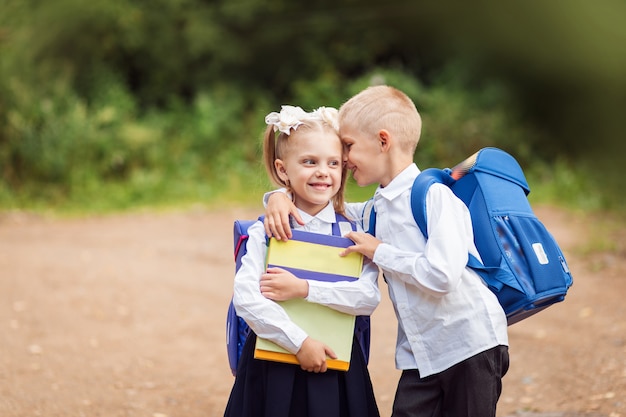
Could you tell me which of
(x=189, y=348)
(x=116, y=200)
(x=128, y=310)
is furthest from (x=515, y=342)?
(x=116, y=200)

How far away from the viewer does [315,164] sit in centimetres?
261

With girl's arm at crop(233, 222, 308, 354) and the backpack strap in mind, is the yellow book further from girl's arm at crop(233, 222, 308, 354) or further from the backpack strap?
the backpack strap

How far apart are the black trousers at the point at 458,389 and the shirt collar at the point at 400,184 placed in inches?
21.9

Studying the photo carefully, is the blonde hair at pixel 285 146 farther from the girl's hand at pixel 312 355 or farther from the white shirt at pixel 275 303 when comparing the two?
the girl's hand at pixel 312 355

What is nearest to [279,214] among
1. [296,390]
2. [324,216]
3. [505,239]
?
[324,216]

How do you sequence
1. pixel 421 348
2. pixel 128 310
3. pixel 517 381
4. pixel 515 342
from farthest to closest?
pixel 128 310, pixel 515 342, pixel 517 381, pixel 421 348

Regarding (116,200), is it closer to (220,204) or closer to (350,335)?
(220,204)

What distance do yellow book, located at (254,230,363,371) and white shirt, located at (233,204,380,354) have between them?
3cm

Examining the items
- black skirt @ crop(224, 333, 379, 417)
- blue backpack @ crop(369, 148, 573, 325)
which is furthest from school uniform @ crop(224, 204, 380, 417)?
blue backpack @ crop(369, 148, 573, 325)

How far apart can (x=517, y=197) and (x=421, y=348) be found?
574mm

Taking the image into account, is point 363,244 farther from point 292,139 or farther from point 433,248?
point 292,139

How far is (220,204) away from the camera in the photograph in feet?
32.7

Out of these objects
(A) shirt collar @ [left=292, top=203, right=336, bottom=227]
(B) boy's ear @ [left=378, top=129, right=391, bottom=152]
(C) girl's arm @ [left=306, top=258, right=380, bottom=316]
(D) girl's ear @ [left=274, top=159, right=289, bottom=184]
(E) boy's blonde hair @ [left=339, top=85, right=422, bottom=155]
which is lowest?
(C) girl's arm @ [left=306, top=258, right=380, bottom=316]

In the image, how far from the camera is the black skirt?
2.54m
